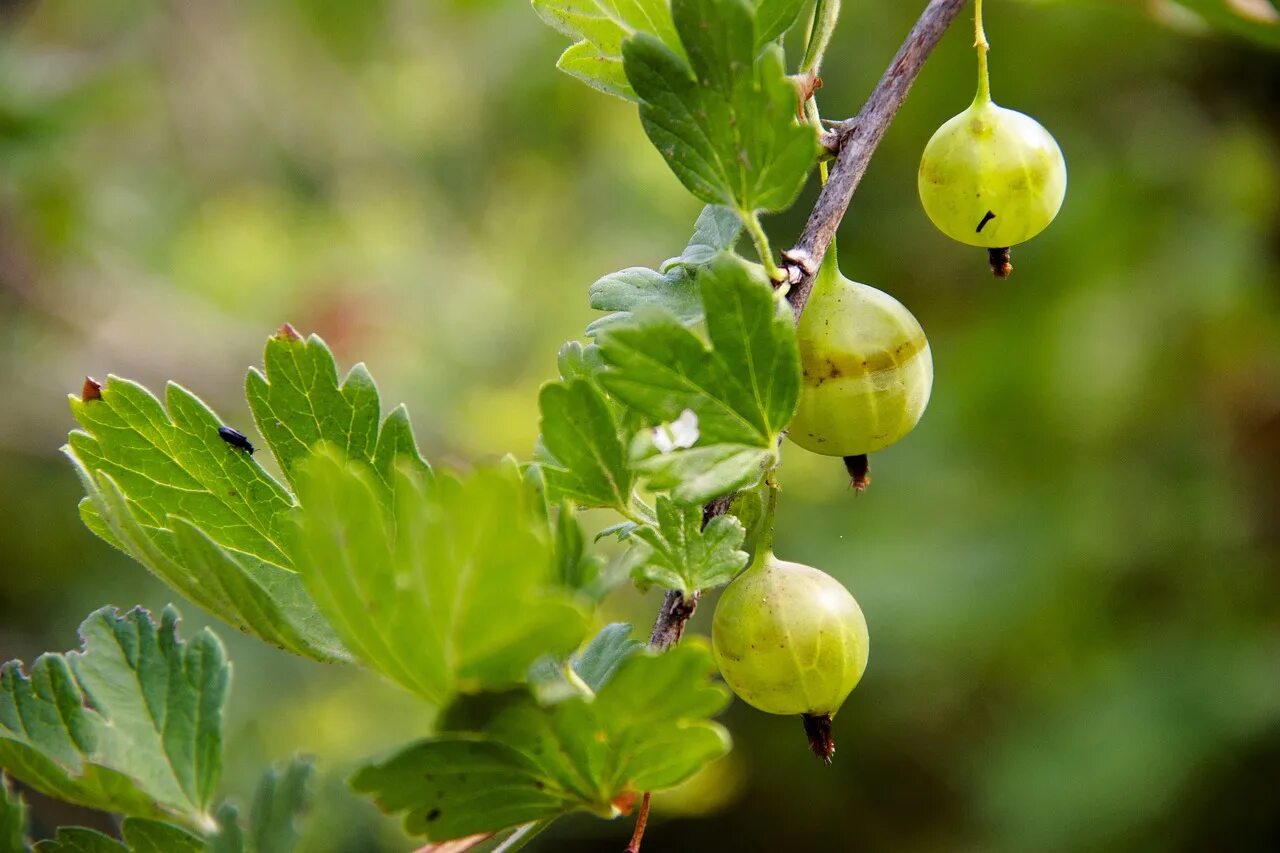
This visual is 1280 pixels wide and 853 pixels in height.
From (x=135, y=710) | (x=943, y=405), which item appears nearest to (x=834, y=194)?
(x=135, y=710)

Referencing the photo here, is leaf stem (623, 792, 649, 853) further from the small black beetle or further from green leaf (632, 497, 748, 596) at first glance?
the small black beetle

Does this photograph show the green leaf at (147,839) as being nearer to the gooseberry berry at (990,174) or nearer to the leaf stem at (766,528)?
the leaf stem at (766,528)

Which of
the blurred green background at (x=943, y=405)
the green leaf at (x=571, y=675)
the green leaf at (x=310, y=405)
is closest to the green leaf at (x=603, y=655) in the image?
the green leaf at (x=571, y=675)

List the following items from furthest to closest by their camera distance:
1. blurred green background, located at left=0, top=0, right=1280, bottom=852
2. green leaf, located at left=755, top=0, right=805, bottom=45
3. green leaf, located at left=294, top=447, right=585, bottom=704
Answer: blurred green background, located at left=0, top=0, right=1280, bottom=852, green leaf, located at left=755, top=0, right=805, bottom=45, green leaf, located at left=294, top=447, right=585, bottom=704

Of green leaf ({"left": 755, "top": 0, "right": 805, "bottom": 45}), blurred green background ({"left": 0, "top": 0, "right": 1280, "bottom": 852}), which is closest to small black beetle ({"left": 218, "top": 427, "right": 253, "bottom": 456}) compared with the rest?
green leaf ({"left": 755, "top": 0, "right": 805, "bottom": 45})

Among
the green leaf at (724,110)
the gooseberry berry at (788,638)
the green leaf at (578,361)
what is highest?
the green leaf at (724,110)

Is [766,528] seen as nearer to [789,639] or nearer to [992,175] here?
[789,639]

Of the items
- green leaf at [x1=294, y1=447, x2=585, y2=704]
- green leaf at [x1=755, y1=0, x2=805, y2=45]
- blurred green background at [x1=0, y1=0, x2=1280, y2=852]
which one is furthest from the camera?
blurred green background at [x1=0, y1=0, x2=1280, y2=852]
